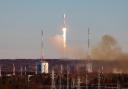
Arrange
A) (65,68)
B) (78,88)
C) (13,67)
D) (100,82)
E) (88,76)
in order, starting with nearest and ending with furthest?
(78,88)
(100,82)
(88,76)
(65,68)
(13,67)

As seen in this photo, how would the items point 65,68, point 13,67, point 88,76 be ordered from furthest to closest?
point 13,67 < point 65,68 < point 88,76

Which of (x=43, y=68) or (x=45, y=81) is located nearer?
(x=45, y=81)

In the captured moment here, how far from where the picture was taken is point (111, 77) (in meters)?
71.0

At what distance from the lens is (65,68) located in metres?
86.1

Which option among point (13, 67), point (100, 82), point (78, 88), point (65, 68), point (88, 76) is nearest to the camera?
point (78, 88)

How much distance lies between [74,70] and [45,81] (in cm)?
572

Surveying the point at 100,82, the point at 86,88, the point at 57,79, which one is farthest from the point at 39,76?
the point at 86,88

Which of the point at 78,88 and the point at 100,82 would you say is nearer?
the point at 78,88

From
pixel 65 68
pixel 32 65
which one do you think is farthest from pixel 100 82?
pixel 32 65

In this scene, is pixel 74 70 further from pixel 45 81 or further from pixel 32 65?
pixel 32 65

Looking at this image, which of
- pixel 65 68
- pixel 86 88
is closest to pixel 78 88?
pixel 86 88

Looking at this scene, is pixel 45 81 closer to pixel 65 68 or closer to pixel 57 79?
pixel 57 79

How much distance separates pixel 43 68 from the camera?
7806 centimetres

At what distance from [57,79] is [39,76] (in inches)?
98.1
